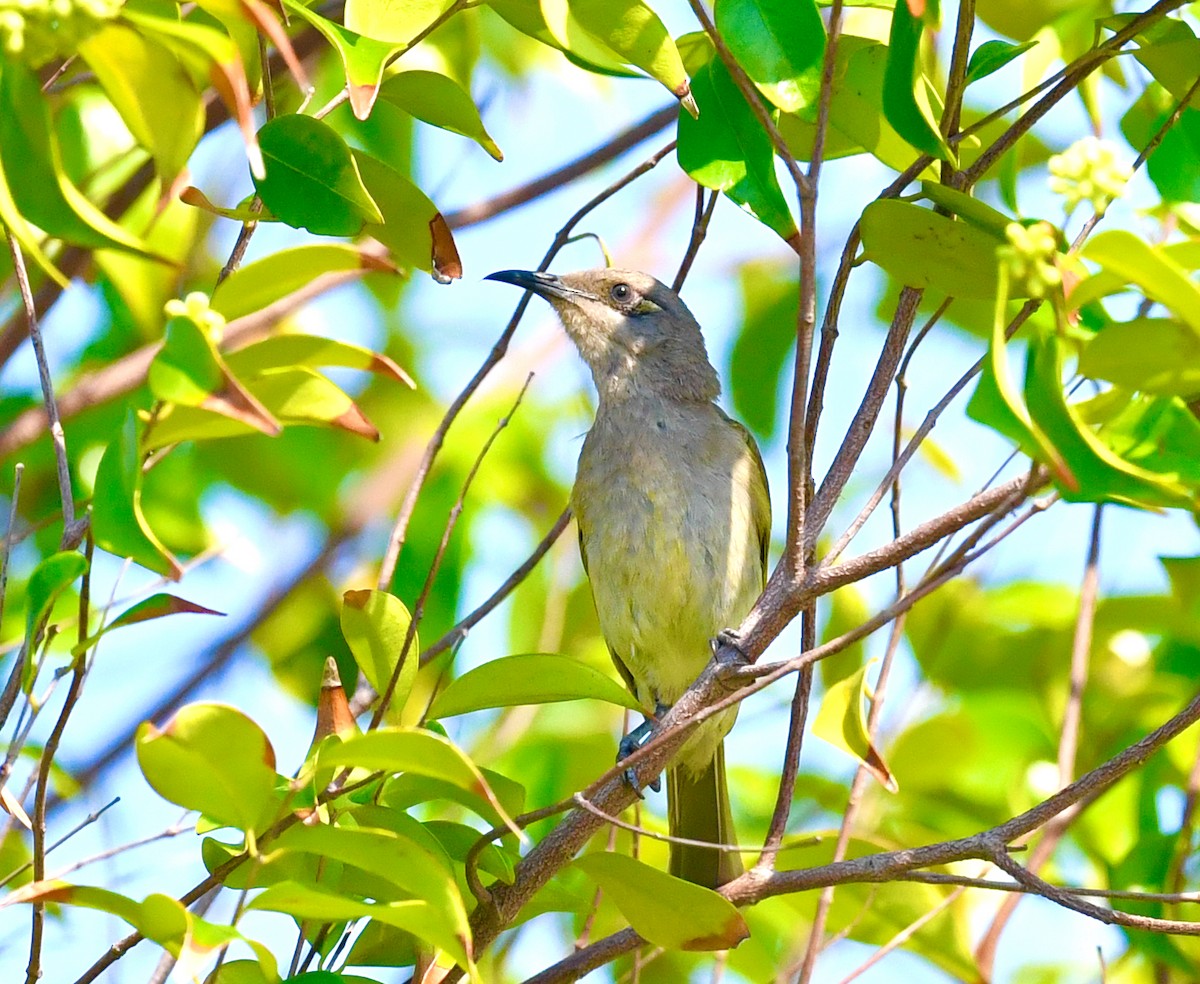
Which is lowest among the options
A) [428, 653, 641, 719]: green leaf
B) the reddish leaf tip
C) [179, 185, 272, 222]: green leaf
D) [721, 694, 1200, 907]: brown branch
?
[721, 694, 1200, 907]: brown branch

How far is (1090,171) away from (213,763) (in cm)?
142

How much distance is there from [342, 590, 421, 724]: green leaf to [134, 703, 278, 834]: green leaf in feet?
1.91

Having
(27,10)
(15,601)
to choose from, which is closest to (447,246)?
(27,10)

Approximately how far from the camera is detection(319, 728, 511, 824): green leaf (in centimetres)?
186

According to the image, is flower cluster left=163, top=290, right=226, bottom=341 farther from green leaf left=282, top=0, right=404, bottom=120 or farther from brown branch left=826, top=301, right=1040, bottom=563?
brown branch left=826, top=301, right=1040, bottom=563

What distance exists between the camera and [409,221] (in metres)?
2.60

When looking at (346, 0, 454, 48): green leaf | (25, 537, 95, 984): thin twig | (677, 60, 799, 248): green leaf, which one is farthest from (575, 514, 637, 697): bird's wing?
(25, 537, 95, 984): thin twig

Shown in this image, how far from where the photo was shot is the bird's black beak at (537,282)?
16.2 feet

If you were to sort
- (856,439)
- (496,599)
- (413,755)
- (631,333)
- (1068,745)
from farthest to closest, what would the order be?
(631,333) → (1068,745) → (496,599) → (856,439) → (413,755)

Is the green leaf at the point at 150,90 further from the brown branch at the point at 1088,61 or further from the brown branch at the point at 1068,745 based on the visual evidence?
the brown branch at the point at 1068,745

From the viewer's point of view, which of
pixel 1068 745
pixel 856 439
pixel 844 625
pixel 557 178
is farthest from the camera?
pixel 557 178

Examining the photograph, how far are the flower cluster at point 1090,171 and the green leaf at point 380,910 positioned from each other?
1.28 meters

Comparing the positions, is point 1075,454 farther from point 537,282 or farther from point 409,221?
point 537,282

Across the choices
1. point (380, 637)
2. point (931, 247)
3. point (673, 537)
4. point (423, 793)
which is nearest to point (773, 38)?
point (931, 247)
